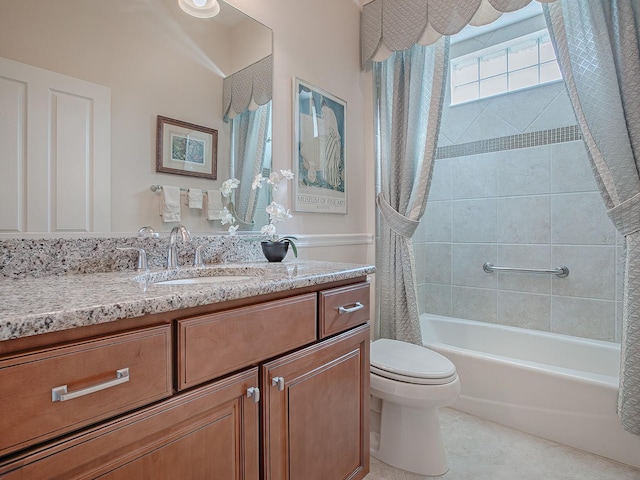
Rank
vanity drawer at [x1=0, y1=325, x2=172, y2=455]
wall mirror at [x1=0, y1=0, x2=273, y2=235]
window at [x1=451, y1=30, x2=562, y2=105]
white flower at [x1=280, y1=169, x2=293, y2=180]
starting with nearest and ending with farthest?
vanity drawer at [x1=0, y1=325, x2=172, y2=455], wall mirror at [x1=0, y1=0, x2=273, y2=235], white flower at [x1=280, y1=169, x2=293, y2=180], window at [x1=451, y1=30, x2=562, y2=105]

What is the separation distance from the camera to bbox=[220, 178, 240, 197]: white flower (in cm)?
151

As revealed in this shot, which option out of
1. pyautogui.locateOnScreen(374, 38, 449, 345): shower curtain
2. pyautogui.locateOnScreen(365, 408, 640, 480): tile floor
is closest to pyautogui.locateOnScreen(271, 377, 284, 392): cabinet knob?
pyautogui.locateOnScreen(365, 408, 640, 480): tile floor

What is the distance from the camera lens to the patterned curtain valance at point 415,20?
1.82m

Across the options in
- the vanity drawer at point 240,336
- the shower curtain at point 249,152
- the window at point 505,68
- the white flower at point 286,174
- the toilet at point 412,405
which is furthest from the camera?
the window at point 505,68

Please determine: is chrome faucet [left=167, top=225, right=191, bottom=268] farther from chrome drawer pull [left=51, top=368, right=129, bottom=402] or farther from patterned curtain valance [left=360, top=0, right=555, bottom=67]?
patterned curtain valance [left=360, top=0, right=555, bottom=67]

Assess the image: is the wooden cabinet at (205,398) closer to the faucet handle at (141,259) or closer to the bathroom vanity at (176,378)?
the bathroom vanity at (176,378)

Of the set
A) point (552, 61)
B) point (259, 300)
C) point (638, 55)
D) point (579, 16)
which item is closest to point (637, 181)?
point (638, 55)

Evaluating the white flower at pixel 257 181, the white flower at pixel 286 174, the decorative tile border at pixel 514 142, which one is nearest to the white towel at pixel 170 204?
the white flower at pixel 257 181

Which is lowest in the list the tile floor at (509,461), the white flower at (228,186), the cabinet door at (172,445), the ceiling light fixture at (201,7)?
the tile floor at (509,461)

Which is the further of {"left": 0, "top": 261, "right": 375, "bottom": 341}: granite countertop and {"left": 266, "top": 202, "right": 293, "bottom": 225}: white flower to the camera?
{"left": 266, "top": 202, "right": 293, "bottom": 225}: white flower

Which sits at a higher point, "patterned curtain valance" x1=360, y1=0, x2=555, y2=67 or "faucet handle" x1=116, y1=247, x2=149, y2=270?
"patterned curtain valance" x1=360, y1=0, x2=555, y2=67

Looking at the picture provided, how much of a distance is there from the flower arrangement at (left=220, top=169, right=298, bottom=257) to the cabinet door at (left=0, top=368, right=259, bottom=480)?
0.81 meters

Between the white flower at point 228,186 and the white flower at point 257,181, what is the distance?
0.09 m

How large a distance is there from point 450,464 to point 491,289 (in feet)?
4.54
